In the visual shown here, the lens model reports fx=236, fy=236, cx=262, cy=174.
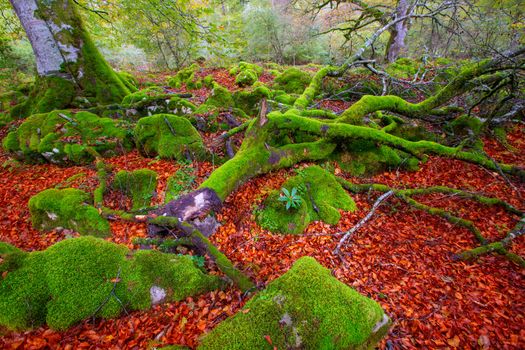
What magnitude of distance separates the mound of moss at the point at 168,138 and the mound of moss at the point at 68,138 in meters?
0.64

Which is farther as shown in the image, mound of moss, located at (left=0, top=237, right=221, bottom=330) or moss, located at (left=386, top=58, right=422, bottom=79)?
moss, located at (left=386, top=58, right=422, bottom=79)

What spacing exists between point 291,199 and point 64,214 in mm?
4251

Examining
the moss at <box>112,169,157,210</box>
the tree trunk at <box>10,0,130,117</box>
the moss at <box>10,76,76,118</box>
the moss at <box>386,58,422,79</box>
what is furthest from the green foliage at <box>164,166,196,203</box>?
the moss at <box>386,58,422,79</box>

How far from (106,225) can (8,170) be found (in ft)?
14.5

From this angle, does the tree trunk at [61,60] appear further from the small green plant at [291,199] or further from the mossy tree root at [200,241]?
the small green plant at [291,199]

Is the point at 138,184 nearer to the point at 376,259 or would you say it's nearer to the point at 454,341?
the point at 376,259

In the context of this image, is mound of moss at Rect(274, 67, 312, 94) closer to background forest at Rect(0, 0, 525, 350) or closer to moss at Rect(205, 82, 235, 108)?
background forest at Rect(0, 0, 525, 350)

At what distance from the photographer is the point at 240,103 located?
955 cm

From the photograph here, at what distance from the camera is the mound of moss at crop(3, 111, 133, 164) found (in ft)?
20.1

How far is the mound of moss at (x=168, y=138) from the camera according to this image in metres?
5.93

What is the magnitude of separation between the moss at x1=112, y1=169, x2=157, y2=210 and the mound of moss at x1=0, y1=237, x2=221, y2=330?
1.77m

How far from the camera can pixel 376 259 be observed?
3.83 metres

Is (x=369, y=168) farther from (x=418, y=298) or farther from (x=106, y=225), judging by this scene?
(x=106, y=225)

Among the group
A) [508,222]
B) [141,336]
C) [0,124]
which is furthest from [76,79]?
[508,222]
